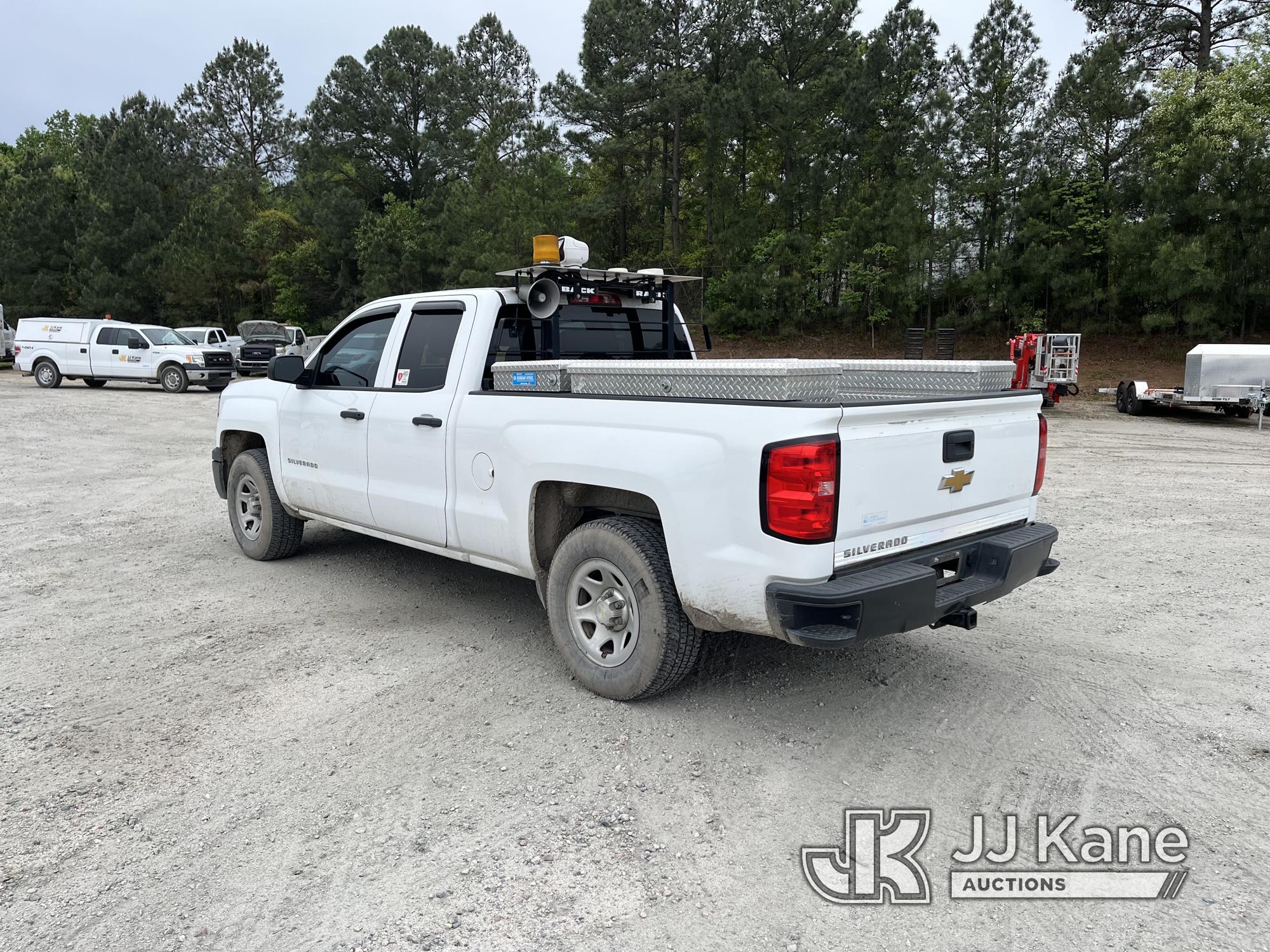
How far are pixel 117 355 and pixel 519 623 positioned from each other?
984 inches

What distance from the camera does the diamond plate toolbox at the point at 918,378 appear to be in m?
4.35

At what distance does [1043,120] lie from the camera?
1102 inches

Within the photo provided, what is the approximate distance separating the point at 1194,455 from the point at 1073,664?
34.3 ft

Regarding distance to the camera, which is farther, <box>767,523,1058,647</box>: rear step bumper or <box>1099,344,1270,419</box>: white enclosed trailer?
<box>1099,344,1270,419</box>: white enclosed trailer

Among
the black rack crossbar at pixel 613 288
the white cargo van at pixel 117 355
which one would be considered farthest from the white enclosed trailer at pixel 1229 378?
the white cargo van at pixel 117 355

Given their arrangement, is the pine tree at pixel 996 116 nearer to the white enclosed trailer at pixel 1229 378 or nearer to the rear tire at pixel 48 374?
the white enclosed trailer at pixel 1229 378

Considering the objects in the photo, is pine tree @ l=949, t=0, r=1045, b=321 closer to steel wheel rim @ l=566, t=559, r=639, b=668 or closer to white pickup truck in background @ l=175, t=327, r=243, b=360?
white pickup truck in background @ l=175, t=327, r=243, b=360

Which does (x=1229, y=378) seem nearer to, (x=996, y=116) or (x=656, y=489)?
(x=996, y=116)

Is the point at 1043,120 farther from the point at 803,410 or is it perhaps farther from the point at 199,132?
the point at 199,132

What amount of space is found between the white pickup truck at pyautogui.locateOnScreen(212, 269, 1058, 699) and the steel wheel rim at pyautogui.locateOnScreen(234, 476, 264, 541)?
121 centimetres

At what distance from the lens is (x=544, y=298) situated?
16.6 ft

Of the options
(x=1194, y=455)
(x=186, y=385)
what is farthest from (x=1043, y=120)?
(x=186, y=385)

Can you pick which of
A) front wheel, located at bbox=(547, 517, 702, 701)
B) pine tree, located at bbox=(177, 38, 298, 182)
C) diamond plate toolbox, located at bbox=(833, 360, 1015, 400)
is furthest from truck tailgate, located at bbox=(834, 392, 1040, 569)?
pine tree, located at bbox=(177, 38, 298, 182)

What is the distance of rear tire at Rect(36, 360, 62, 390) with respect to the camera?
26.0 metres
